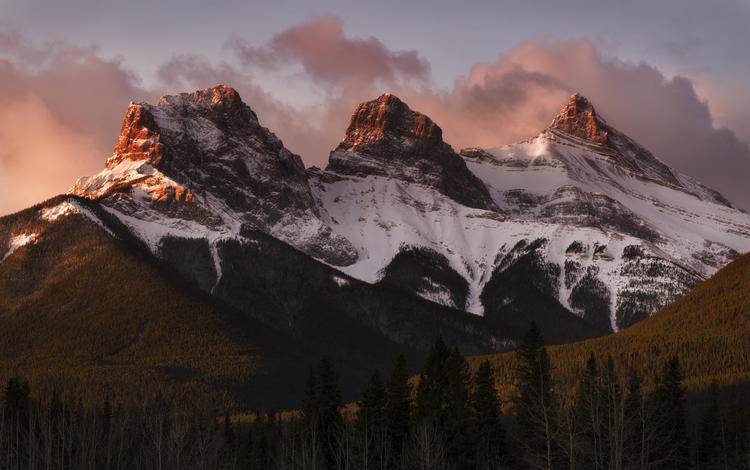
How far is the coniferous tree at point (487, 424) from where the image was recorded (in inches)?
5782

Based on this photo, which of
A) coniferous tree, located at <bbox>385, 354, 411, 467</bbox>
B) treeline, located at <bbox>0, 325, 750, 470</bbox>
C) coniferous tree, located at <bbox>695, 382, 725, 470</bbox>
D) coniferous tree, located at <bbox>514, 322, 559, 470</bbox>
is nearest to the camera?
treeline, located at <bbox>0, 325, 750, 470</bbox>

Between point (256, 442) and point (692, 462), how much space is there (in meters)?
61.5

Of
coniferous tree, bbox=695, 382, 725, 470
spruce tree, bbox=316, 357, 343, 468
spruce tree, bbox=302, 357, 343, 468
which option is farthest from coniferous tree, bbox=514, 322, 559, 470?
coniferous tree, bbox=695, 382, 725, 470

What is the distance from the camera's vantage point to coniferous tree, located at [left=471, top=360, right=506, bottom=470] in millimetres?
146875

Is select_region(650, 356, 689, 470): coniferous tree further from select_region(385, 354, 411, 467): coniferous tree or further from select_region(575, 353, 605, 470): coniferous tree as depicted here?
select_region(385, 354, 411, 467): coniferous tree

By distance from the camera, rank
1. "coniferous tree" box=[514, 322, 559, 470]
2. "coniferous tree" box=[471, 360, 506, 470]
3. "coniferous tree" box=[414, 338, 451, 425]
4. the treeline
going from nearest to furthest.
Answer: the treeline, "coniferous tree" box=[514, 322, 559, 470], "coniferous tree" box=[471, 360, 506, 470], "coniferous tree" box=[414, 338, 451, 425]

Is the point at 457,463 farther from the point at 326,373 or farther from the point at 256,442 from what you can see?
the point at 256,442

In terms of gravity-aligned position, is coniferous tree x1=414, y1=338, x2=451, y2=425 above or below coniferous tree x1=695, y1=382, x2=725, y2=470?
above

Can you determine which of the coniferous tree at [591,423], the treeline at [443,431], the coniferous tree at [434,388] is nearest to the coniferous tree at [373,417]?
the treeline at [443,431]

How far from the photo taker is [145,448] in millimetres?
153750

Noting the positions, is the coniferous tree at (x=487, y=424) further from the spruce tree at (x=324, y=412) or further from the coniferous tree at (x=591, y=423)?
the spruce tree at (x=324, y=412)

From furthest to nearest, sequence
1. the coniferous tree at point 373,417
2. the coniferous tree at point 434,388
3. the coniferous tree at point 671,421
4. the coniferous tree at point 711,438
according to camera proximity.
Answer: the coniferous tree at point 711,438 < the coniferous tree at point 434,388 < the coniferous tree at point 373,417 < the coniferous tree at point 671,421

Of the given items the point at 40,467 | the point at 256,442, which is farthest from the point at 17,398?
the point at 40,467

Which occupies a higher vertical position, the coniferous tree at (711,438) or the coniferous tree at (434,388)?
the coniferous tree at (434,388)
